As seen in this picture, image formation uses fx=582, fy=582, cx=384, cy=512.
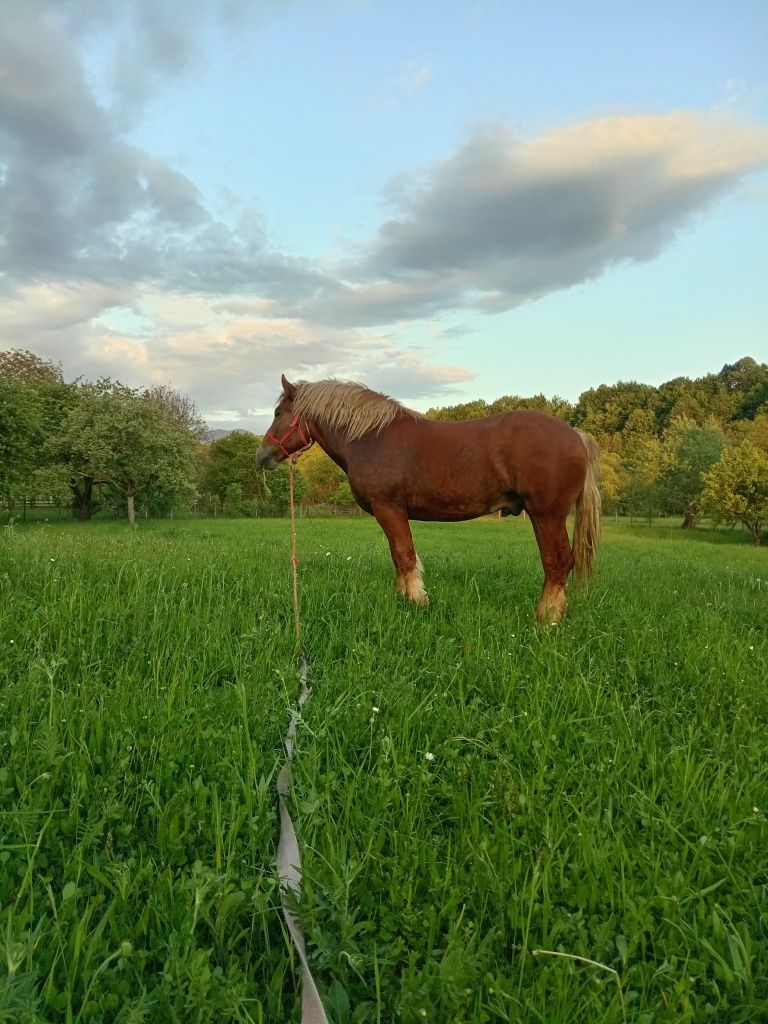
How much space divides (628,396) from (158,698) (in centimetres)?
8191

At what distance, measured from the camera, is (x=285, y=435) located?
22.0ft

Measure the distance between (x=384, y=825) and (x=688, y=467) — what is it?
166ft

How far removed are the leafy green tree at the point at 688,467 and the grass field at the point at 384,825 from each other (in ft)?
153

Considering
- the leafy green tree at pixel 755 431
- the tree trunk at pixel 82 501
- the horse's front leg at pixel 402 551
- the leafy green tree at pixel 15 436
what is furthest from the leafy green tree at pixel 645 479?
the horse's front leg at pixel 402 551

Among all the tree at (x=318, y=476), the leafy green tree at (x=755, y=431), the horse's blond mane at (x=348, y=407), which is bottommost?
the horse's blond mane at (x=348, y=407)

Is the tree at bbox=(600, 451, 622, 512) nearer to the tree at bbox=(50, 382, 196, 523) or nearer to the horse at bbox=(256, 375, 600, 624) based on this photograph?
the tree at bbox=(50, 382, 196, 523)

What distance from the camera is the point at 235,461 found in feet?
199

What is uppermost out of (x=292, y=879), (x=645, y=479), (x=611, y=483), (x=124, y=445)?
(x=124, y=445)

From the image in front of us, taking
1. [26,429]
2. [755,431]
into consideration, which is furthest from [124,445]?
[755,431]

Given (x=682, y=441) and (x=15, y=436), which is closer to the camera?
(x=15, y=436)

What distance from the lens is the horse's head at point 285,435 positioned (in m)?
6.68

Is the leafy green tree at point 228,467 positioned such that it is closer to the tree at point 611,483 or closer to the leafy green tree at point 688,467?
the tree at point 611,483

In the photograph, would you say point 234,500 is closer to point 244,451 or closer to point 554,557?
point 244,451

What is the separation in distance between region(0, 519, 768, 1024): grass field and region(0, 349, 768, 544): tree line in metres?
14.5
